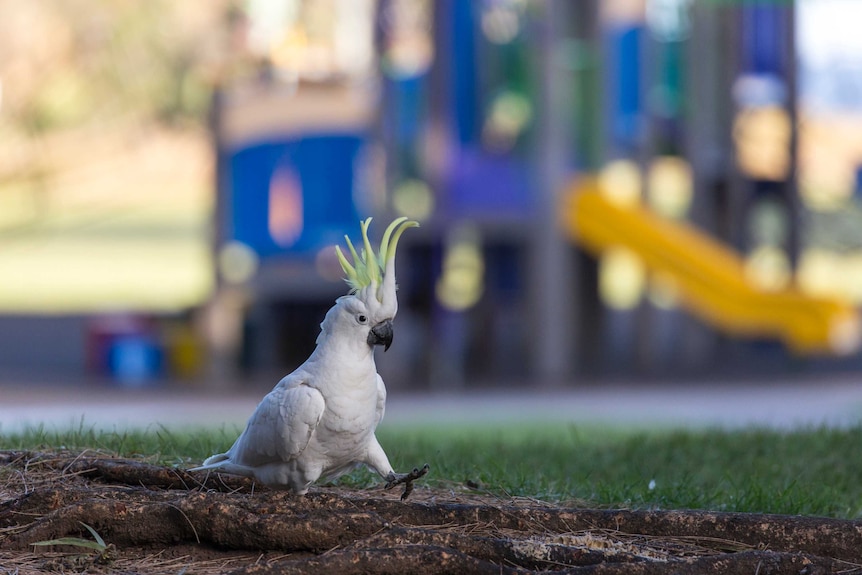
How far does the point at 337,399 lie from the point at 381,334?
0.25 metres

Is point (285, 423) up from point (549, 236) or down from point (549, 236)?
down

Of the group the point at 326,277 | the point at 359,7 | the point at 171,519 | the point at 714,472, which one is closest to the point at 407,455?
the point at 714,472

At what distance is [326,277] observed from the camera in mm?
13609

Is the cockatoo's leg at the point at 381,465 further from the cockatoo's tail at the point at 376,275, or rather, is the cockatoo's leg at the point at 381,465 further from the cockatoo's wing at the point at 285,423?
the cockatoo's tail at the point at 376,275

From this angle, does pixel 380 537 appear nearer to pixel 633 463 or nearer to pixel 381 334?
pixel 381 334

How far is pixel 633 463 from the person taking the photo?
562cm

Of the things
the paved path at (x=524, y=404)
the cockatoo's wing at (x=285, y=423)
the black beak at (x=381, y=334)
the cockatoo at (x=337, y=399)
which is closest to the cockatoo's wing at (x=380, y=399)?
the cockatoo at (x=337, y=399)

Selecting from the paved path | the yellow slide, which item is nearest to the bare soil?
the paved path

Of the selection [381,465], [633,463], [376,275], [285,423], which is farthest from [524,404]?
[285,423]

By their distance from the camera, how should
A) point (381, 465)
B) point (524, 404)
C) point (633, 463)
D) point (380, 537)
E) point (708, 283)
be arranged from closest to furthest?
point (380, 537) < point (381, 465) < point (633, 463) < point (524, 404) < point (708, 283)

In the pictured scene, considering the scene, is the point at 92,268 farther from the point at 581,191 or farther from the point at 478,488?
the point at 478,488

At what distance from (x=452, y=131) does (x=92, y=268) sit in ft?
65.5

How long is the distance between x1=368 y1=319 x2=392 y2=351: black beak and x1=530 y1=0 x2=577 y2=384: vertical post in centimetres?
986

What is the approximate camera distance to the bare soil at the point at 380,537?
328 centimetres
